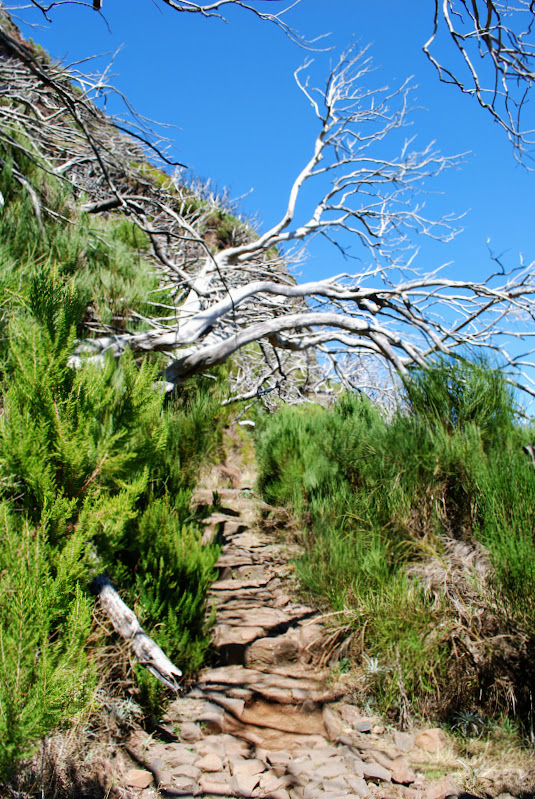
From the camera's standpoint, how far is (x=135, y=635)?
241 cm

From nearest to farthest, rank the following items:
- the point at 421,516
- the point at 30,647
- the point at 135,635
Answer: the point at 30,647 < the point at 135,635 < the point at 421,516

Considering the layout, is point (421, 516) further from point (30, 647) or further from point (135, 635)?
point (30, 647)

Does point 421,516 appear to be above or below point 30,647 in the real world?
above

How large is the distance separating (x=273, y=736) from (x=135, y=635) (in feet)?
3.30

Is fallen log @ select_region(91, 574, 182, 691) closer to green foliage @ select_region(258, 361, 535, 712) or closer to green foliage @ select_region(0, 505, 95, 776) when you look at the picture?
green foliage @ select_region(0, 505, 95, 776)

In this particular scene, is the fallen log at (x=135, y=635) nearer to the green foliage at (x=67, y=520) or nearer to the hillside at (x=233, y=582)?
the hillside at (x=233, y=582)

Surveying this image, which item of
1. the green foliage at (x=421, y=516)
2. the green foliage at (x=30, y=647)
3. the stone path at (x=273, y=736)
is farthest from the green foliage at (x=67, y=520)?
the green foliage at (x=421, y=516)

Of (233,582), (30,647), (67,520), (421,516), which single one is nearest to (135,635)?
(67,520)

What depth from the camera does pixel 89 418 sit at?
7.55 ft

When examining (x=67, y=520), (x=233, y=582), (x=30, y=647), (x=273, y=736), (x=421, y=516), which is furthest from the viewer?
(x=233, y=582)

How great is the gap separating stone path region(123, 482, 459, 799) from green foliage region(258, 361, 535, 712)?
29 cm

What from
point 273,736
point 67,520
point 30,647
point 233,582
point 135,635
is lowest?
point 273,736

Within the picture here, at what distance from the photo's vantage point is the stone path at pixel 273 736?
2.22 meters

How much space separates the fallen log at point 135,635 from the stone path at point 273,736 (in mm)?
354
